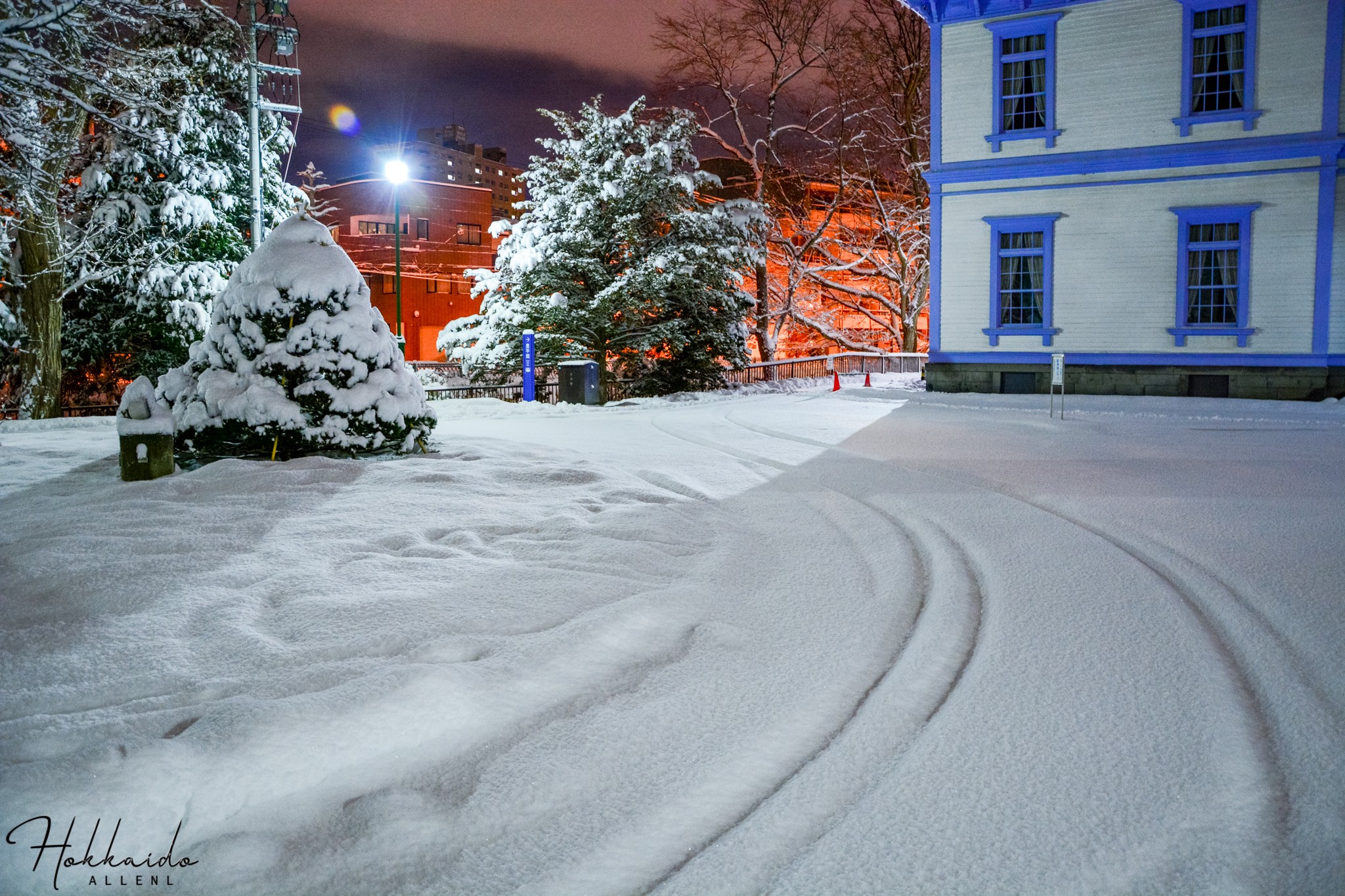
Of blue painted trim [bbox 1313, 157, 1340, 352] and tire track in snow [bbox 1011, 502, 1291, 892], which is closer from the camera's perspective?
tire track in snow [bbox 1011, 502, 1291, 892]

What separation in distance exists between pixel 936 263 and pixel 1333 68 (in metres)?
8.61

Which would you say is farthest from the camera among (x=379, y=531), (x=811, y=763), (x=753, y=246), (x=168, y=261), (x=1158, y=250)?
(x=753, y=246)

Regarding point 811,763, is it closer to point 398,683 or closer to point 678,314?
point 398,683

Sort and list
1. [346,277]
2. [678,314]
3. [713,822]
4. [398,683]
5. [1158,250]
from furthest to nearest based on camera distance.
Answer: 1. [678,314]
2. [1158,250]
3. [346,277]
4. [398,683]
5. [713,822]

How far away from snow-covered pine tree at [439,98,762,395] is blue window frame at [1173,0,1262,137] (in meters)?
11.0

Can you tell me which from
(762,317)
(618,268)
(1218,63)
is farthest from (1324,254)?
(762,317)

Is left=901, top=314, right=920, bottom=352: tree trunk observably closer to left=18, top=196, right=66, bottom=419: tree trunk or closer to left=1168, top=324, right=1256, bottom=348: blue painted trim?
left=1168, top=324, right=1256, bottom=348: blue painted trim

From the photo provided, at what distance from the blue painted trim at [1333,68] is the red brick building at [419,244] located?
41907 millimetres

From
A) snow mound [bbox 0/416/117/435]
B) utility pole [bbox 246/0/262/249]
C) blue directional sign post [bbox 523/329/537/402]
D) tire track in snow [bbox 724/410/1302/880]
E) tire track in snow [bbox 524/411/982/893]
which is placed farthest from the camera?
blue directional sign post [bbox 523/329/537/402]

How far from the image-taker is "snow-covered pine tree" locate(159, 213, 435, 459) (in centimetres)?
997

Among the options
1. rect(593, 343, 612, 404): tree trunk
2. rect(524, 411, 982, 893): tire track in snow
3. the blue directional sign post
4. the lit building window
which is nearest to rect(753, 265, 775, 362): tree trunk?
rect(593, 343, 612, 404): tree trunk

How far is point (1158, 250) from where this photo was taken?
20.9 meters

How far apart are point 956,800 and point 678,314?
22.8 m

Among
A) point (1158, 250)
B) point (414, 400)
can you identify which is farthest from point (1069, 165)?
point (414, 400)
